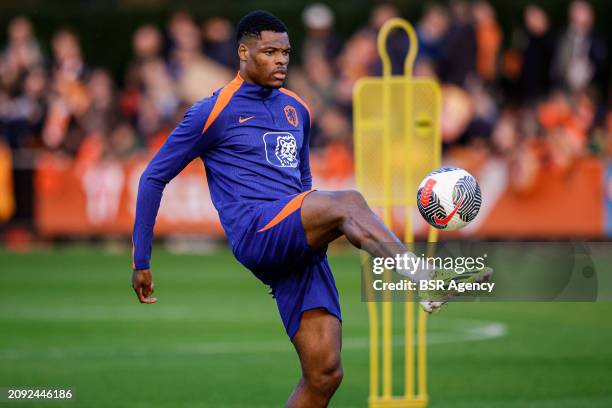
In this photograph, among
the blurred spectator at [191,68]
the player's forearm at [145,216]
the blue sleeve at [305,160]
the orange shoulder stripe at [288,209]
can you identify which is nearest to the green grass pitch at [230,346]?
the blue sleeve at [305,160]

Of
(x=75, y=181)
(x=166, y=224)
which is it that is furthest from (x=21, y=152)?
(x=166, y=224)

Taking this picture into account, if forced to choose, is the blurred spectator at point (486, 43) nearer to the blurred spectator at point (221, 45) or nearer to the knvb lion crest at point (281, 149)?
the blurred spectator at point (221, 45)

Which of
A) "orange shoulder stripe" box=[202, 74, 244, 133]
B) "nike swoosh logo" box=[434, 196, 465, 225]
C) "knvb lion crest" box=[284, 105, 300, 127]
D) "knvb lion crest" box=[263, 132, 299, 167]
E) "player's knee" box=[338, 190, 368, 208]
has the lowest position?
"nike swoosh logo" box=[434, 196, 465, 225]

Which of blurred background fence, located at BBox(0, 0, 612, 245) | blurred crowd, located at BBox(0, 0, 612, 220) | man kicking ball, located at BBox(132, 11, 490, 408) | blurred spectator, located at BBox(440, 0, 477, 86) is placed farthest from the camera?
blurred spectator, located at BBox(440, 0, 477, 86)

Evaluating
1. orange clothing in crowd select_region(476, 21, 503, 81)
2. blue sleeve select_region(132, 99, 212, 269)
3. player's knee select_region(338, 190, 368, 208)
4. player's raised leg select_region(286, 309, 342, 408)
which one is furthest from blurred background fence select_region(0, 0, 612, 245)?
player's knee select_region(338, 190, 368, 208)

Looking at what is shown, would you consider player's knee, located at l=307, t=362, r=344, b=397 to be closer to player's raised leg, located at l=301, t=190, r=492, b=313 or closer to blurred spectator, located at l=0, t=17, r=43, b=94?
player's raised leg, located at l=301, t=190, r=492, b=313

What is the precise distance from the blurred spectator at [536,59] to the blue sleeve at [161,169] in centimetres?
1458

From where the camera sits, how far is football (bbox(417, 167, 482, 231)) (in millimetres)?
7484

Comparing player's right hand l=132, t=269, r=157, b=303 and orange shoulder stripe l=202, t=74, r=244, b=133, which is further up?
orange shoulder stripe l=202, t=74, r=244, b=133

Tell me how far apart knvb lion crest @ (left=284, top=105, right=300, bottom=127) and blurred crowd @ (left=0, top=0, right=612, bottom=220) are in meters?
12.7

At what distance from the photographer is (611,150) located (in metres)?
19.8

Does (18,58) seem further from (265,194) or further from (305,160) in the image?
(265,194)

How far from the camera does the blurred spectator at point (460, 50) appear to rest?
21531 millimetres

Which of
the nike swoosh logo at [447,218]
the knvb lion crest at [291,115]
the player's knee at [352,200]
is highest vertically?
the knvb lion crest at [291,115]
